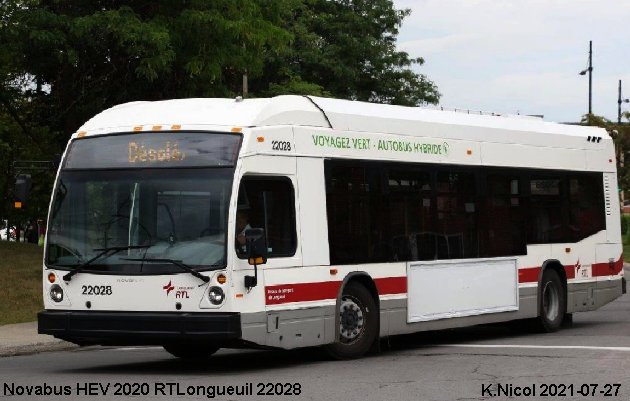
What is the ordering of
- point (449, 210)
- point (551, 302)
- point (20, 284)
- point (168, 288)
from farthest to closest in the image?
point (20, 284) → point (551, 302) → point (449, 210) → point (168, 288)

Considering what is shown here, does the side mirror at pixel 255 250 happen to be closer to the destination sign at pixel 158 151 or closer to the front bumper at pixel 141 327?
the front bumper at pixel 141 327

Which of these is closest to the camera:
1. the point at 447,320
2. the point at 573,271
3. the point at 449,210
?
the point at 447,320

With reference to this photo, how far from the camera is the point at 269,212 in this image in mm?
15133

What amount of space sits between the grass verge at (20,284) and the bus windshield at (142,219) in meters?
8.82

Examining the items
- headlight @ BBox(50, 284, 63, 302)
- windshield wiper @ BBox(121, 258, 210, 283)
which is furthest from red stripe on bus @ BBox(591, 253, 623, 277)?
headlight @ BBox(50, 284, 63, 302)

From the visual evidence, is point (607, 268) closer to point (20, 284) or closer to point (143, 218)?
point (143, 218)

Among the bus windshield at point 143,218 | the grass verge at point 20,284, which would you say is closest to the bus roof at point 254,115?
the bus windshield at point 143,218

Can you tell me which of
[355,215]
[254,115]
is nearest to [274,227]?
[254,115]

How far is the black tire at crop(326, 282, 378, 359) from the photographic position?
16031 millimetres

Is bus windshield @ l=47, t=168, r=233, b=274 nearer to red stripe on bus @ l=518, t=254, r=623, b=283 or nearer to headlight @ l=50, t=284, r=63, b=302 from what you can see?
headlight @ l=50, t=284, r=63, b=302

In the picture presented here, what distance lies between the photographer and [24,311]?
25.1 meters

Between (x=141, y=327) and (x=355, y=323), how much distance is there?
114 inches

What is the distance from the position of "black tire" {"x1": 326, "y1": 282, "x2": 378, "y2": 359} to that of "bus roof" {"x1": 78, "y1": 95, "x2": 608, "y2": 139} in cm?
197

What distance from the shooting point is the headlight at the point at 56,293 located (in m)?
15.0
